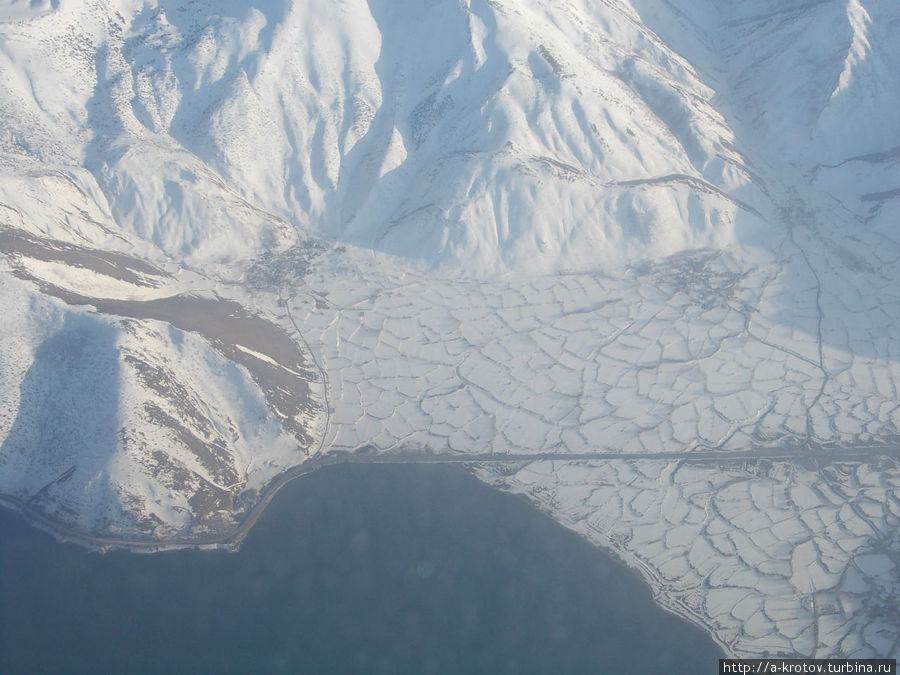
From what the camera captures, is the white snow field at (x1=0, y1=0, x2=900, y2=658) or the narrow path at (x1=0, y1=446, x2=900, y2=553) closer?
the white snow field at (x1=0, y1=0, x2=900, y2=658)

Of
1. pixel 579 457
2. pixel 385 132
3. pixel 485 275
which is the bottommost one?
pixel 579 457

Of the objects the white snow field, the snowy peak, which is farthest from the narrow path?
the snowy peak

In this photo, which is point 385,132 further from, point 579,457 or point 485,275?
point 579,457

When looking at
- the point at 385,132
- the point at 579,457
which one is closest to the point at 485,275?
the point at 385,132

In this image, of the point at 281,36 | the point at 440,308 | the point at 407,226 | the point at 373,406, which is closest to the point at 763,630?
the point at 373,406

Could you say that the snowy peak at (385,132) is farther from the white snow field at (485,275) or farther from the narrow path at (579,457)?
the narrow path at (579,457)

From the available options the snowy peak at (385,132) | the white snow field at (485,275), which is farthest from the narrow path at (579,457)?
the snowy peak at (385,132)

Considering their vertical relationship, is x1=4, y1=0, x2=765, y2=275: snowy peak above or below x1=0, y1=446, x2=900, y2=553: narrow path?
above

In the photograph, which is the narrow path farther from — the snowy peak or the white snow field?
the snowy peak
